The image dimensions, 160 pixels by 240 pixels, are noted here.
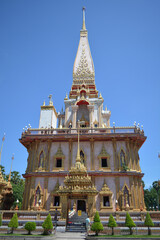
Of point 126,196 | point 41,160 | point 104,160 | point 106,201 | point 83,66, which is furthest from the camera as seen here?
point 83,66

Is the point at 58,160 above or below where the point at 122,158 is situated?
below

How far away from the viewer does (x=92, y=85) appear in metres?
38.0

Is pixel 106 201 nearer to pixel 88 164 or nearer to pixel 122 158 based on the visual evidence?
pixel 88 164

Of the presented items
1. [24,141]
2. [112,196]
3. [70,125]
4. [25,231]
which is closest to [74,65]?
[70,125]

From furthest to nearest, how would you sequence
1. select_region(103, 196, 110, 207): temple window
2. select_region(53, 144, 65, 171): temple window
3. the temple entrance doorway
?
the temple entrance doorway < select_region(53, 144, 65, 171): temple window < select_region(103, 196, 110, 207): temple window

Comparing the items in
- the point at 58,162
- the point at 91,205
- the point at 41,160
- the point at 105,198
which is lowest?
the point at 91,205

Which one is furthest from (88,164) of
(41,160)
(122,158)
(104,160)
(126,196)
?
(41,160)

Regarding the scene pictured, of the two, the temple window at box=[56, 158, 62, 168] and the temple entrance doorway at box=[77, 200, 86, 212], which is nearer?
the temple window at box=[56, 158, 62, 168]

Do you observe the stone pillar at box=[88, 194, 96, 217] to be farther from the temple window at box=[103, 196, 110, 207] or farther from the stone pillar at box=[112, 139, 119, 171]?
the stone pillar at box=[112, 139, 119, 171]

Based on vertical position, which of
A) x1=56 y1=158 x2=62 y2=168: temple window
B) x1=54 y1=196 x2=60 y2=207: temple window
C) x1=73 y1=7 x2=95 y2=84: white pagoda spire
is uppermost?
x1=73 y1=7 x2=95 y2=84: white pagoda spire

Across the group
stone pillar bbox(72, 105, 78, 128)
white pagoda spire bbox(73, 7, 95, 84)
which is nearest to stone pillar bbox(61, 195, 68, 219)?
stone pillar bbox(72, 105, 78, 128)

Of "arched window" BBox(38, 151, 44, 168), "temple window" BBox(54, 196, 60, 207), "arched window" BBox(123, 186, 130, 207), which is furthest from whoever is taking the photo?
"arched window" BBox(38, 151, 44, 168)

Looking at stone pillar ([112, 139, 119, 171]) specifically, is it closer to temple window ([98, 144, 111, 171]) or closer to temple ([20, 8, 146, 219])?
temple ([20, 8, 146, 219])

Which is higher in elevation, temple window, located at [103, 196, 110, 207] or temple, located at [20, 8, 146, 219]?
temple, located at [20, 8, 146, 219]
